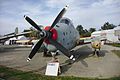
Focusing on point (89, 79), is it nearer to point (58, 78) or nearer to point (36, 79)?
point (58, 78)

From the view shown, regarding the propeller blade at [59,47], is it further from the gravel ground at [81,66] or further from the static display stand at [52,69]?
the gravel ground at [81,66]

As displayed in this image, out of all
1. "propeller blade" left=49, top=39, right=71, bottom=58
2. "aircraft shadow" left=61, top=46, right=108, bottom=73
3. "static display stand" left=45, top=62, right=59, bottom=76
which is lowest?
"aircraft shadow" left=61, top=46, right=108, bottom=73

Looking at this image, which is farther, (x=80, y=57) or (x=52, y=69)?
(x=80, y=57)

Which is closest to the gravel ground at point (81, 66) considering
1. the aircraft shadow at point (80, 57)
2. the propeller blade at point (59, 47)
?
the aircraft shadow at point (80, 57)

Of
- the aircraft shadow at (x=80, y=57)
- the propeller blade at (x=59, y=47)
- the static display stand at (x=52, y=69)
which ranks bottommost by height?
the aircraft shadow at (x=80, y=57)

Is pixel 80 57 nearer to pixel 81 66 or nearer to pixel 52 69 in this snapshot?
pixel 81 66

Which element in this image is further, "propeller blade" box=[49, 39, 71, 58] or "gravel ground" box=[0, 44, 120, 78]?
"propeller blade" box=[49, 39, 71, 58]

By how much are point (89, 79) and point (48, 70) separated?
2916 mm

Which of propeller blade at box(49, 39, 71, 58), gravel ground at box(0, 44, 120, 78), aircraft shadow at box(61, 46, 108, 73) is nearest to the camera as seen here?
gravel ground at box(0, 44, 120, 78)

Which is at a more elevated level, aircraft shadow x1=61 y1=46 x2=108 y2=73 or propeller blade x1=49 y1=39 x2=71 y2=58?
propeller blade x1=49 y1=39 x2=71 y2=58

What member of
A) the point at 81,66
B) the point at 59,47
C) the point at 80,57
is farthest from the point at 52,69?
the point at 80,57

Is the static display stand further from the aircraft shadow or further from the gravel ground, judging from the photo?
the aircraft shadow

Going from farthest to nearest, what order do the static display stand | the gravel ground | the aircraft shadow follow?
the aircraft shadow < the gravel ground < the static display stand

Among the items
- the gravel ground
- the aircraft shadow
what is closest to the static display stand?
the gravel ground
